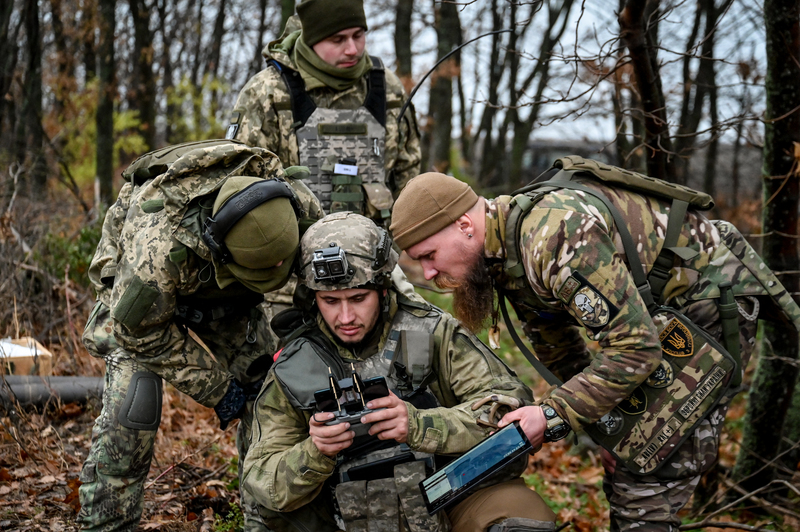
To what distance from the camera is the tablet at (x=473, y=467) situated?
8.39 feet

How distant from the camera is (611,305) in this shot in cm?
241

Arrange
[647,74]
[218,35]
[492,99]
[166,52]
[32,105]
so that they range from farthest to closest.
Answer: [218,35] < [166,52] < [492,99] < [32,105] < [647,74]

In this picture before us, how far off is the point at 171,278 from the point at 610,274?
5.83ft

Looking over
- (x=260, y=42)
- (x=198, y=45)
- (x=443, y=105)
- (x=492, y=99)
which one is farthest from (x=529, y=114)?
(x=198, y=45)

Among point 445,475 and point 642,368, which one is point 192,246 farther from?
point 642,368

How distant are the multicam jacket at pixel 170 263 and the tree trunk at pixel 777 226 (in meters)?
2.37

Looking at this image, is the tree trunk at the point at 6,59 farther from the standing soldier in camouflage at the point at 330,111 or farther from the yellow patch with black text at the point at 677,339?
the yellow patch with black text at the point at 677,339

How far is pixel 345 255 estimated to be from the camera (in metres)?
2.94

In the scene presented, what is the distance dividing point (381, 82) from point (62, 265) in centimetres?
337

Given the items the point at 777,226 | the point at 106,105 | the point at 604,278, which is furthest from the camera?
the point at 106,105

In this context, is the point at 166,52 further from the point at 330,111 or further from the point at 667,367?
the point at 667,367

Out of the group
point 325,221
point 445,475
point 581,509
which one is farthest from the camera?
point 581,509

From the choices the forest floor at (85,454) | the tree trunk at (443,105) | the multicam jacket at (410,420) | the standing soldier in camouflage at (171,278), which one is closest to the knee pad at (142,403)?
the standing soldier in camouflage at (171,278)

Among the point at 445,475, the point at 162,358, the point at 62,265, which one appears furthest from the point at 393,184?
the point at 62,265
